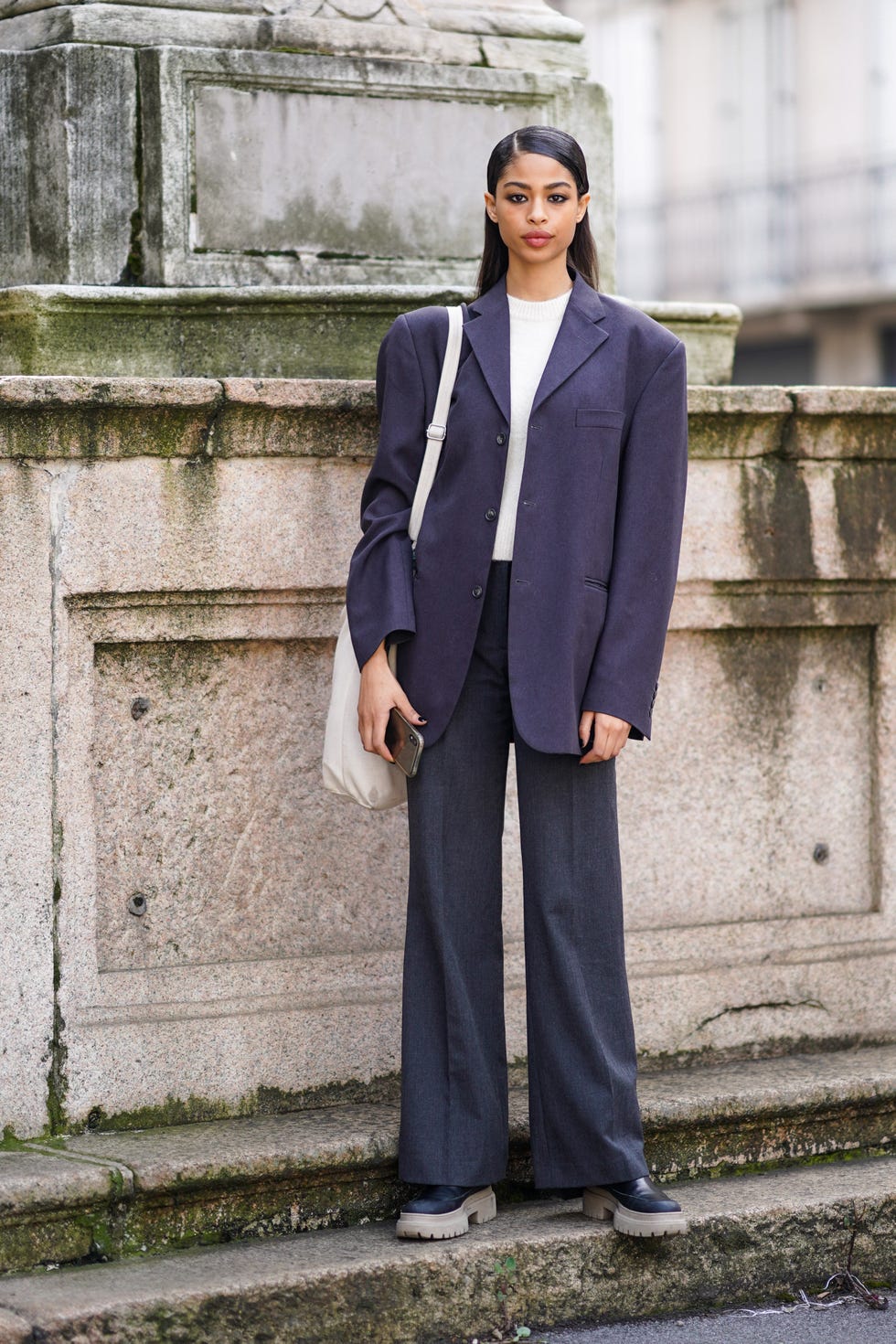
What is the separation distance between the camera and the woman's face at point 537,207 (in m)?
3.67

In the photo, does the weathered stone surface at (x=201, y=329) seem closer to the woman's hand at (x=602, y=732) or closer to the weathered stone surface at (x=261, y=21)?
the weathered stone surface at (x=261, y=21)

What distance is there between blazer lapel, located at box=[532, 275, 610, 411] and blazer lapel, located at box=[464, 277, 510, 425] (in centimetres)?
6

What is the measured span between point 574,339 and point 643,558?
0.40 m

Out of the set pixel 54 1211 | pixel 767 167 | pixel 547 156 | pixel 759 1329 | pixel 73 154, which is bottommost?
pixel 759 1329

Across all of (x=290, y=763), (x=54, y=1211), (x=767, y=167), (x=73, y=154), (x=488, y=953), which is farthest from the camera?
(x=767, y=167)

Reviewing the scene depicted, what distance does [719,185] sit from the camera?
21000 millimetres

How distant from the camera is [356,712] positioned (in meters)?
3.77

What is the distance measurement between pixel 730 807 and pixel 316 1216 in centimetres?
128

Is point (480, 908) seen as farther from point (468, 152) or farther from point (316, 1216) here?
point (468, 152)

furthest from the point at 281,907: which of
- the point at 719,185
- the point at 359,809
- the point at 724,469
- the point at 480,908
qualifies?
the point at 719,185

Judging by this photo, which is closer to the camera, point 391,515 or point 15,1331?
point 15,1331

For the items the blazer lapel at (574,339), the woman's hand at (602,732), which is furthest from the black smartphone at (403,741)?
the blazer lapel at (574,339)

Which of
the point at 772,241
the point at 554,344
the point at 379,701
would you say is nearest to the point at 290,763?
the point at 379,701

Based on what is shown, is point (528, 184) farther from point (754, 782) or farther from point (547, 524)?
point (754, 782)
